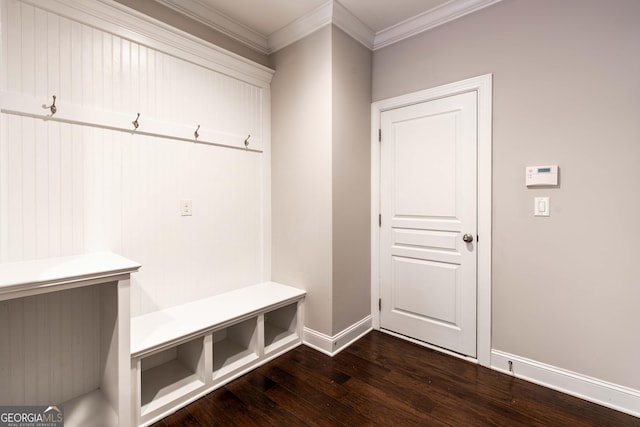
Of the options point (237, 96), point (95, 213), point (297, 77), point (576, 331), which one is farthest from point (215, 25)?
point (576, 331)

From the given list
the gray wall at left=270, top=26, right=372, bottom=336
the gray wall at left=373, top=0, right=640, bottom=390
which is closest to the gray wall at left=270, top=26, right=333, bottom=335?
the gray wall at left=270, top=26, right=372, bottom=336

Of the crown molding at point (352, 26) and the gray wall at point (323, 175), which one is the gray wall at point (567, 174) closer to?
the crown molding at point (352, 26)

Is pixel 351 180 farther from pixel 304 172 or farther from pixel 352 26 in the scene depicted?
pixel 352 26

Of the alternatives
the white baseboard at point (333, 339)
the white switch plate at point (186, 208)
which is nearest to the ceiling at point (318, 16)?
the white switch plate at point (186, 208)

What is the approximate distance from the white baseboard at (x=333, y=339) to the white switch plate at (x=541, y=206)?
1.63m

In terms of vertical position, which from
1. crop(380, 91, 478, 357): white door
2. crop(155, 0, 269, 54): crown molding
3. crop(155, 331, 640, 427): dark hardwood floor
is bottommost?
crop(155, 331, 640, 427): dark hardwood floor

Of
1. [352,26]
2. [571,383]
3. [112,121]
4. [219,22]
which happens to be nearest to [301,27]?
[352,26]

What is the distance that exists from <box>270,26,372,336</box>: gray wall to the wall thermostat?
123 centimetres

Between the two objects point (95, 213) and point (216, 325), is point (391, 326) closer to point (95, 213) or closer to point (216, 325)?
point (216, 325)

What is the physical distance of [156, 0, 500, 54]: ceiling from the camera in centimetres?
229

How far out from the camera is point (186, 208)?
88.7 inches

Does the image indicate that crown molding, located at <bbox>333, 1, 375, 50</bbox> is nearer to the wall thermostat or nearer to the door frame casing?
the door frame casing

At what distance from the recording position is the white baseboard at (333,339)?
7.97 ft

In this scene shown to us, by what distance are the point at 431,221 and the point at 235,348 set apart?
187 centimetres
